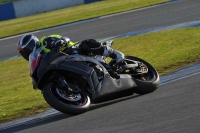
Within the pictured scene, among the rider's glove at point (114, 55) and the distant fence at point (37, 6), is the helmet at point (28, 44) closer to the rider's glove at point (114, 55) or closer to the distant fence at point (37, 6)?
the rider's glove at point (114, 55)

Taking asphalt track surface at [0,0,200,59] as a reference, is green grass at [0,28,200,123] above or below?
Result: above

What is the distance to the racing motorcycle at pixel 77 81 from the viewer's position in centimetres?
712

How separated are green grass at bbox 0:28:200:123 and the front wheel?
45.8 inches

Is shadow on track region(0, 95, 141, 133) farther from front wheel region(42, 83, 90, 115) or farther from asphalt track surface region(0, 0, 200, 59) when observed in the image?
asphalt track surface region(0, 0, 200, 59)

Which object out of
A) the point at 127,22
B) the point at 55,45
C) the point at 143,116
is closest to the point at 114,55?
→ the point at 55,45

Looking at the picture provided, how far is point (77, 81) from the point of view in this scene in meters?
7.49

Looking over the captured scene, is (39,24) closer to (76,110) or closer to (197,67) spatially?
(197,67)

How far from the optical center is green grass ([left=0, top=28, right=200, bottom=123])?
28.7ft

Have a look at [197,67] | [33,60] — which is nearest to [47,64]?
[33,60]

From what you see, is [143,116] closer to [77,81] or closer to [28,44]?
[77,81]

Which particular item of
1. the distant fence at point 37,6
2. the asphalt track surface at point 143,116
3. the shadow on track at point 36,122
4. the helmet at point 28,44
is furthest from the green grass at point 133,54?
the distant fence at point 37,6

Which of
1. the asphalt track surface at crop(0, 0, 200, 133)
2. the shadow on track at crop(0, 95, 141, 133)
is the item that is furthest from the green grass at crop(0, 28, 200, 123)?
the asphalt track surface at crop(0, 0, 200, 133)

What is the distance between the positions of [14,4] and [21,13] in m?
0.77

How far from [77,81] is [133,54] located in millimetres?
5449
